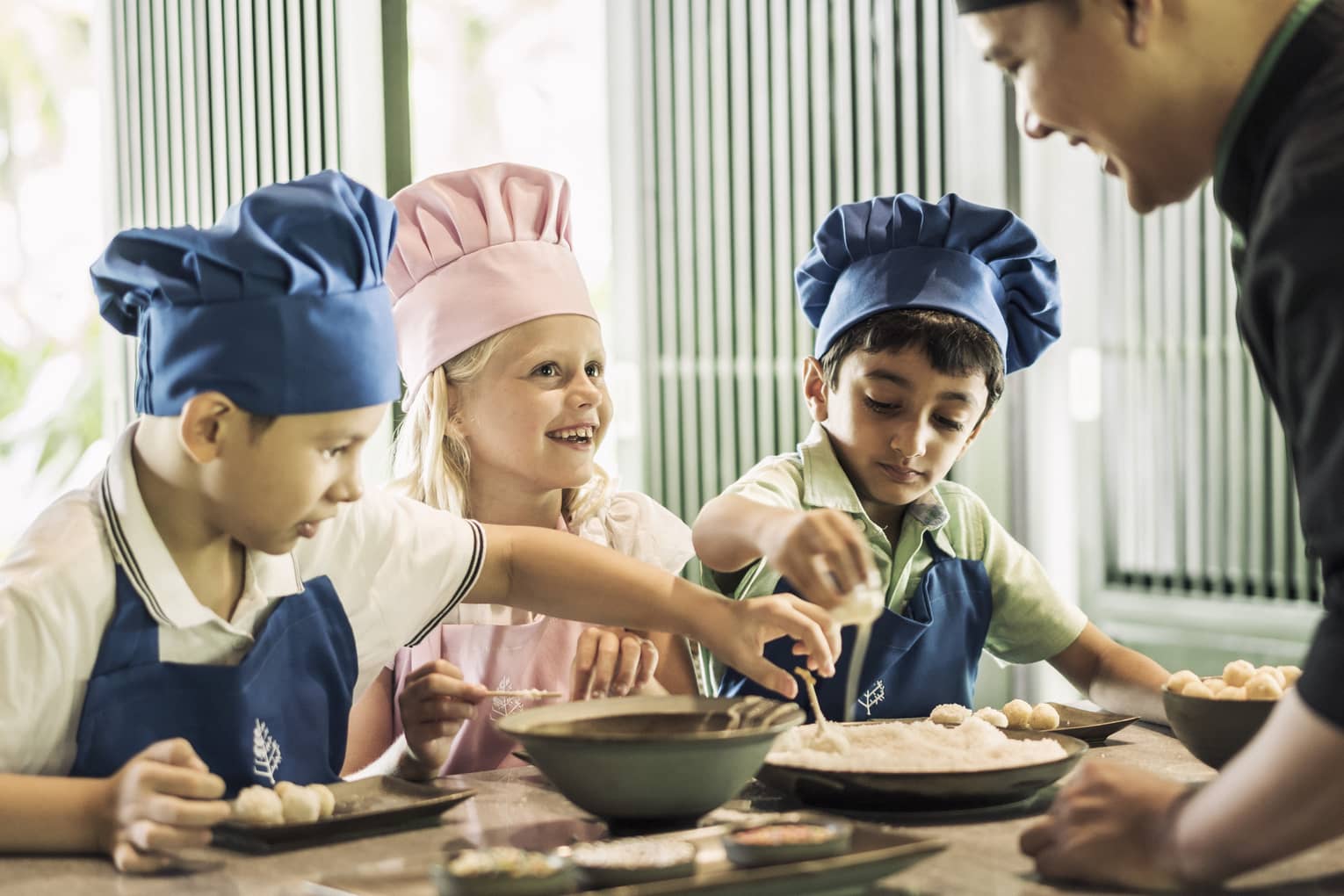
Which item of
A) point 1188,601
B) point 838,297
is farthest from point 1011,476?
point 838,297

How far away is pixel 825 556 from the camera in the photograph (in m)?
1.24

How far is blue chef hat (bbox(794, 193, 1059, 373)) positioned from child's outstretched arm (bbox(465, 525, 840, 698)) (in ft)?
1.74

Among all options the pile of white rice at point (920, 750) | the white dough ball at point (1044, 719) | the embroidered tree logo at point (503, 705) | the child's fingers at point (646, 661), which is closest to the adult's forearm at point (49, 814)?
the pile of white rice at point (920, 750)

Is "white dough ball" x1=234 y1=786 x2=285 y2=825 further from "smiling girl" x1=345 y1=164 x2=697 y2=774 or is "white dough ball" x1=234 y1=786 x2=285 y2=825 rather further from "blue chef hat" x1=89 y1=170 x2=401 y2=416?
"smiling girl" x1=345 y1=164 x2=697 y2=774

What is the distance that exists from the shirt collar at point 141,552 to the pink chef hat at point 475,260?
703 millimetres

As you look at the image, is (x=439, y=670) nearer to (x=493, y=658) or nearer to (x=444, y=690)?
(x=444, y=690)

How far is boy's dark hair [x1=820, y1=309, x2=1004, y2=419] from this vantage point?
181cm

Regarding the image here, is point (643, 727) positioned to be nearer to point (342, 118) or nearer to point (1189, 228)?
point (342, 118)

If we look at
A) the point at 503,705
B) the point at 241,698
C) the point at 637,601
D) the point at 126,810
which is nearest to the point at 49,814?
the point at 126,810

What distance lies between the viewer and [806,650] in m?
1.38

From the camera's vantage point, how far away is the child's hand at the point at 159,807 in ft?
3.57

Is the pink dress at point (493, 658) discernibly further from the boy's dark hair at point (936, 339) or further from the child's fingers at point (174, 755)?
the child's fingers at point (174, 755)

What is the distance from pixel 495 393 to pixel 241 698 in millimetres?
759

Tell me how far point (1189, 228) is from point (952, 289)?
1721mm
